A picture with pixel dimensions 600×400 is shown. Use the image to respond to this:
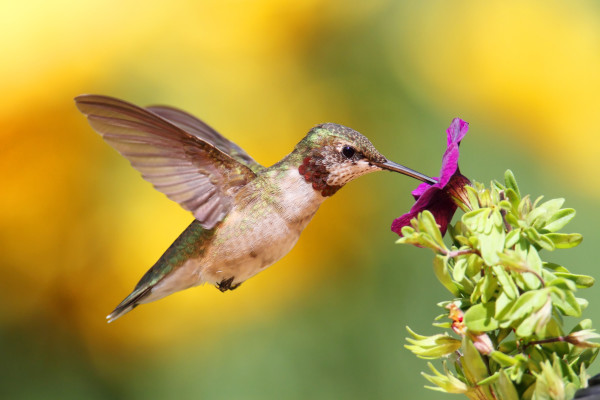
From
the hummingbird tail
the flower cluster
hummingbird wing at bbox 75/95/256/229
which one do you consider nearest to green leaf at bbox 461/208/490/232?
the flower cluster

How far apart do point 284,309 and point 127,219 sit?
778mm

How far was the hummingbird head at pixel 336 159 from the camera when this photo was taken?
4.74ft

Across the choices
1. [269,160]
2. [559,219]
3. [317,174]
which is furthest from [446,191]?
[269,160]

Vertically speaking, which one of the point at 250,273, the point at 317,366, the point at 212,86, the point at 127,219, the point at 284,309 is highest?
the point at 212,86

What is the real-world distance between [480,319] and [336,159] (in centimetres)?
59

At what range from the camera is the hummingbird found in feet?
4.75

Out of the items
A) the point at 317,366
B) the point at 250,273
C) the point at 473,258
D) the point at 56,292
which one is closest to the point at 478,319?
the point at 473,258

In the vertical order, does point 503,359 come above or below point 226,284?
below

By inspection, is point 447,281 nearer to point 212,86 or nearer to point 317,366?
point 317,366

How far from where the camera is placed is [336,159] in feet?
4.85

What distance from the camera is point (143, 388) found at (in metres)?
2.84

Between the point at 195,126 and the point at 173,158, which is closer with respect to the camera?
the point at 173,158

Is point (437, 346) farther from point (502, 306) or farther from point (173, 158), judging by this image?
point (173, 158)

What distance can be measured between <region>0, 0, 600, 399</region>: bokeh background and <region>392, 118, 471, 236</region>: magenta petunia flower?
5.34 ft
